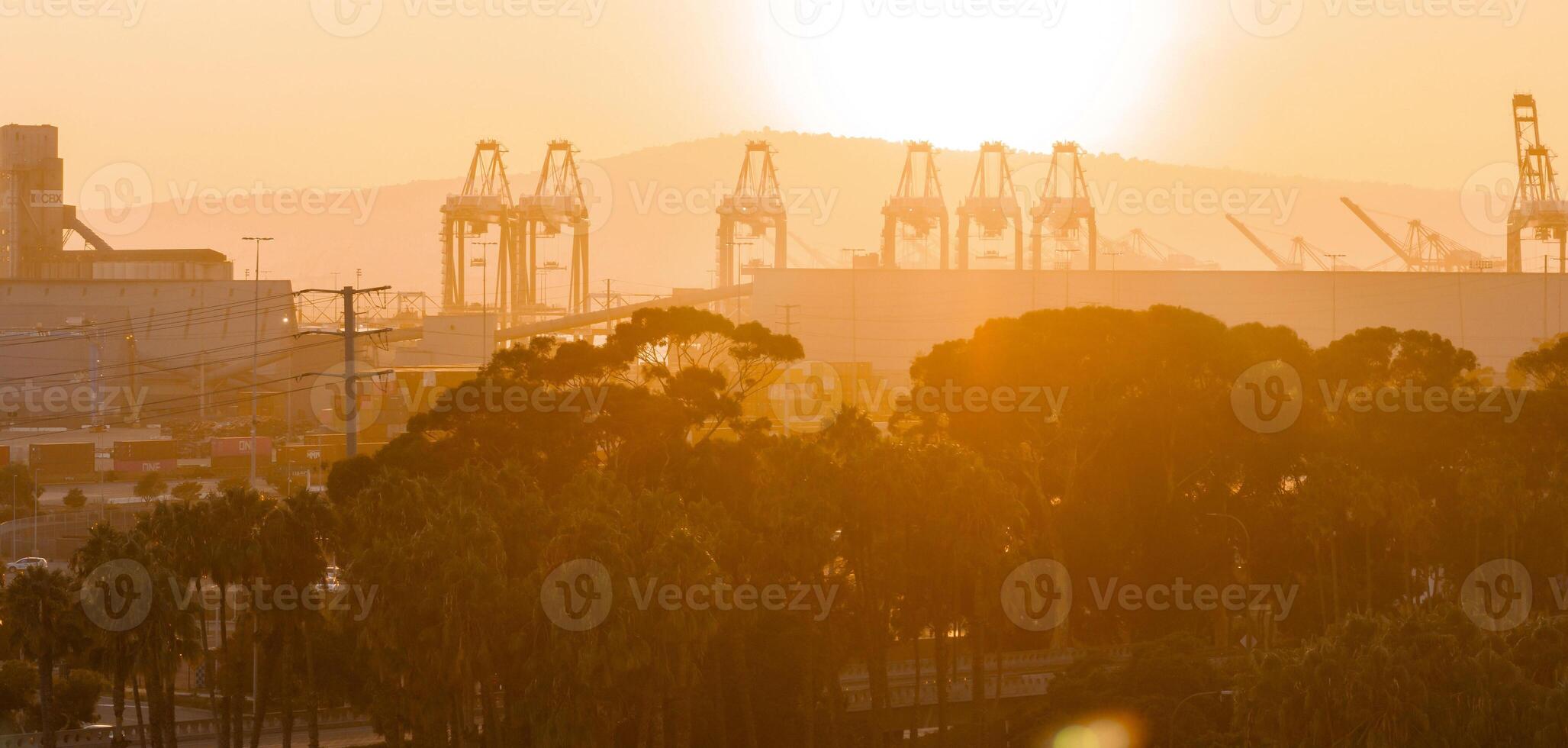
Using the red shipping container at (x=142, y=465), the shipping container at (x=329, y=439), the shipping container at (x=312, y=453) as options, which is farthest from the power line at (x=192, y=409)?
the shipping container at (x=312, y=453)

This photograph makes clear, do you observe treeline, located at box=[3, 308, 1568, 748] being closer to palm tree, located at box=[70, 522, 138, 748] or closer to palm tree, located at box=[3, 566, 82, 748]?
palm tree, located at box=[70, 522, 138, 748]

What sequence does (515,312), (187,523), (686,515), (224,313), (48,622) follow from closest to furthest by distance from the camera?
1. (48,622)
2. (187,523)
3. (686,515)
4. (224,313)
5. (515,312)

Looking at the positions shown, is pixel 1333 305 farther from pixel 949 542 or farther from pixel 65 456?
pixel 949 542

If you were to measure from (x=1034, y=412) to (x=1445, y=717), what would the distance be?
20.5 metres

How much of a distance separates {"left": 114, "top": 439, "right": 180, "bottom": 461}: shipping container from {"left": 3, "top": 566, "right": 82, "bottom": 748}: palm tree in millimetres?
54216

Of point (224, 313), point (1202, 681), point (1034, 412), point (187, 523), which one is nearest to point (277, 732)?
point (187, 523)

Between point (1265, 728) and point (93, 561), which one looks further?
point (93, 561)

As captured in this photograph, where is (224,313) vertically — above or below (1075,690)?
above

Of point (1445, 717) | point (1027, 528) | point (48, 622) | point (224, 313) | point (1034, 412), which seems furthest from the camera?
point (224, 313)

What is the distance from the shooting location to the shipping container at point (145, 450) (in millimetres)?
76125

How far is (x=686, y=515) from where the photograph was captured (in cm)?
2831

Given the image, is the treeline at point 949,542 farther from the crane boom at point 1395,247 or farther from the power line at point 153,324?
the crane boom at point 1395,247

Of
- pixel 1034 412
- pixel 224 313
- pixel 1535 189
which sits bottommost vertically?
pixel 1034 412

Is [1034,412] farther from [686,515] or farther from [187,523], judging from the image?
[187,523]
